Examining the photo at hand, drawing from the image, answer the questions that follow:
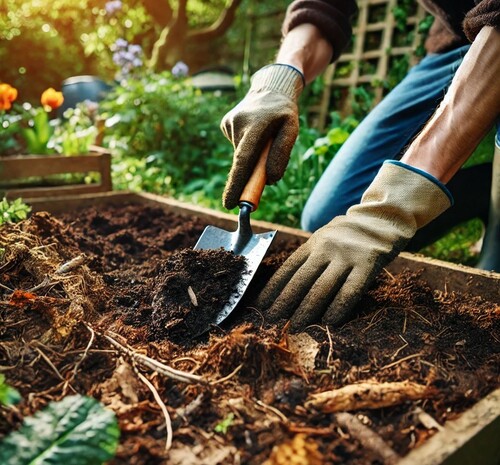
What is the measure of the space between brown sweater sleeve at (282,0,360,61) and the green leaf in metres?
2.11

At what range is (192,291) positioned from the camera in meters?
1.57

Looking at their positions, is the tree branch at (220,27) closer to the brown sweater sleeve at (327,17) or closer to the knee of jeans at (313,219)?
the brown sweater sleeve at (327,17)

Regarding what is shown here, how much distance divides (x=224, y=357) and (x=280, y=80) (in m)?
1.33

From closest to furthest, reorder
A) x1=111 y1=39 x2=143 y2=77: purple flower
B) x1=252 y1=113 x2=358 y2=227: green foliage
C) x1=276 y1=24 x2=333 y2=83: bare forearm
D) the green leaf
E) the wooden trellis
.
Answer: the green leaf
x1=276 y1=24 x2=333 y2=83: bare forearm
x1=252 y1=113 x2=358 y2=227: green foliage
the wooden trellis
x1=111 y1=39 x2=143 y2=77: purple flower

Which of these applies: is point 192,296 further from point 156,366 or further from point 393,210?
point 393,210

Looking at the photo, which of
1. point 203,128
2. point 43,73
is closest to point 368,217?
point 203,128

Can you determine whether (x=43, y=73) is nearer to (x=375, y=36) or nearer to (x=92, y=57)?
(x=92, y=57)

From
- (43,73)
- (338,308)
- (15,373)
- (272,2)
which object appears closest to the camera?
(15,373)

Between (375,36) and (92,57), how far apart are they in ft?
24.7

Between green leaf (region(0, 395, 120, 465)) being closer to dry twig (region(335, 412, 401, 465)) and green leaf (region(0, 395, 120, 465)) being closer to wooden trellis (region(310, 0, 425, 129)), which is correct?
dry twig (region(335, 412, 401, 465))

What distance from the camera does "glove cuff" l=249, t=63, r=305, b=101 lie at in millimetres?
2125

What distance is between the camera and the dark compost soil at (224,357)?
103 cm

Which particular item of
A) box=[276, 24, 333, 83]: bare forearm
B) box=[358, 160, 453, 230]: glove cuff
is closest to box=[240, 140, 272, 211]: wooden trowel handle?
box=[358, 160, 453, 230]: glove cuff

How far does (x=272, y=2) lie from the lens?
6.02 metres
